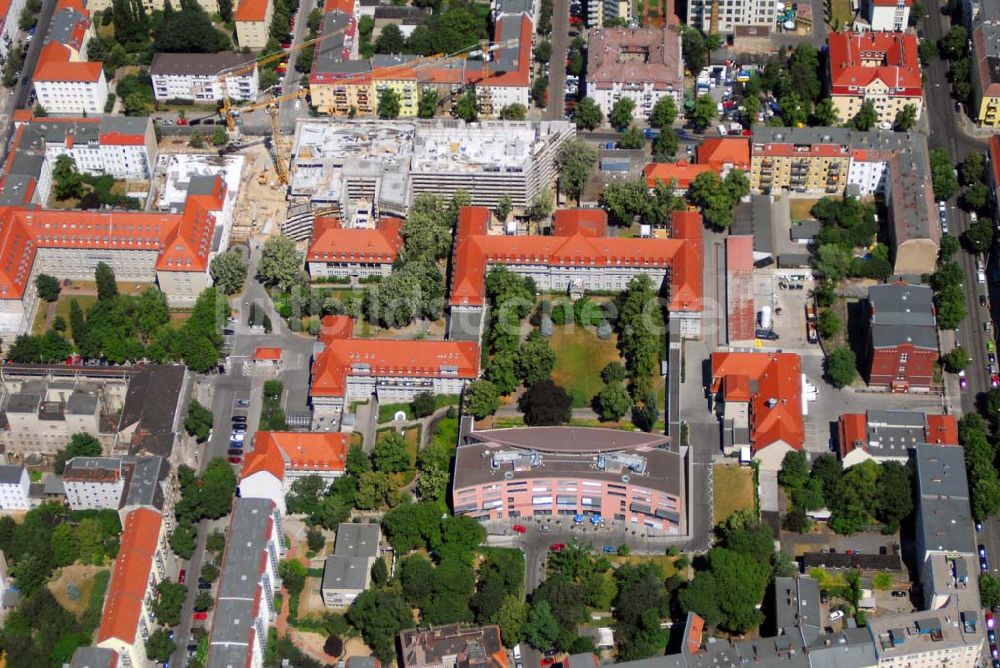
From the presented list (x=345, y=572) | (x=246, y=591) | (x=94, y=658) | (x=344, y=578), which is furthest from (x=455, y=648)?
(x=94, y=658)

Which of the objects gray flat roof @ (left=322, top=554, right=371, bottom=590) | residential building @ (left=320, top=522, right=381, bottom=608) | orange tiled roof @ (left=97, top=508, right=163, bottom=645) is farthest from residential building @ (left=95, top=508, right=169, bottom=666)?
gray flat roof @ (left=322, top=554, right=371, bottom=590)

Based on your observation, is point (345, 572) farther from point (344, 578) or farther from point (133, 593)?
point (133, 593)

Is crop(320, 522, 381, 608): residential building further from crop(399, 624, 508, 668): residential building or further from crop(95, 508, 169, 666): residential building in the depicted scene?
crop(95, 508, 169, 666): residential building

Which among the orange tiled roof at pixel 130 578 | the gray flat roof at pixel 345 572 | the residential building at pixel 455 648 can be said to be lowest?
the residential building at pixel 455 648

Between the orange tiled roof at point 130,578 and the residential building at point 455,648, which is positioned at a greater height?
the orange tiled roof at point 130,578

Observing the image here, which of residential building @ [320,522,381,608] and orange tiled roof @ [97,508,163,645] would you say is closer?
orange tiled roof @ [97,508,163,645]

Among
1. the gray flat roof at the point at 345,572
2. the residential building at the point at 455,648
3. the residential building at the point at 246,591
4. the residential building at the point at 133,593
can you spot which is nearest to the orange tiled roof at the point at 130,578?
the residential building at the point at 133,593

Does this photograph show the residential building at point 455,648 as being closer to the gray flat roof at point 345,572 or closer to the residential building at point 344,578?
the residential building at point 344,578
